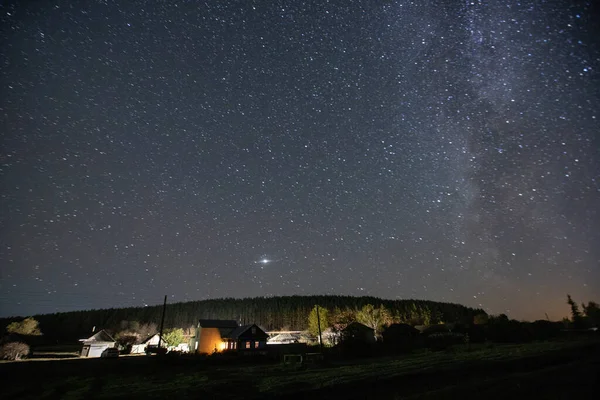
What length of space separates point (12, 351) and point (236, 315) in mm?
100227

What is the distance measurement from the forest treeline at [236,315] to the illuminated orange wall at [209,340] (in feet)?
213

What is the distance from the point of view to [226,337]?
63.2 meters

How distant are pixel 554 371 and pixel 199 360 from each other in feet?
101

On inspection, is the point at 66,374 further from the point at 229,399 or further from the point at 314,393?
the point at 314,393

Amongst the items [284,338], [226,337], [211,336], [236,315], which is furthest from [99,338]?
[236,315]

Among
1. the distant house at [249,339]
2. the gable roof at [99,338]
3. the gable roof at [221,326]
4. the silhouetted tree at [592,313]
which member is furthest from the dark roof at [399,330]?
the silhouetted tree at [592,313]

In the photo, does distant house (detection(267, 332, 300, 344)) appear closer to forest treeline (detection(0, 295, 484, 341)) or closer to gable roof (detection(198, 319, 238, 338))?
gable roof (detection(198, 319, 238, 338))

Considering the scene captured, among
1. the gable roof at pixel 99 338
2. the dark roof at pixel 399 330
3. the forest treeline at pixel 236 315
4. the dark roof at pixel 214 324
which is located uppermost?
the forest treeline at pixel 236 315

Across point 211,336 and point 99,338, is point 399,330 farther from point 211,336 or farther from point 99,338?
point 99,338

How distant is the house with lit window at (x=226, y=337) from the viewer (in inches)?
2219

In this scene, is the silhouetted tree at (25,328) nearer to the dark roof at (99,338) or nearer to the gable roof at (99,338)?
the gable roof at (99,338)

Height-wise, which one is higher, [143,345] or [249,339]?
[143,345]

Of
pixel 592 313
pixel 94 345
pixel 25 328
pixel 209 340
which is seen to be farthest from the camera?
pixel 592 313

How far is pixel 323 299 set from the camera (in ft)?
533
